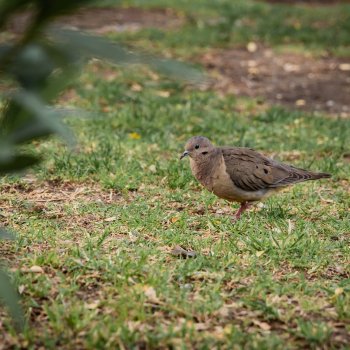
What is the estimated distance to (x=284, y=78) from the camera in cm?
1165

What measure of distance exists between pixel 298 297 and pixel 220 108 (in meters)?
5.68

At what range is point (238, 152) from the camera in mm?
5727

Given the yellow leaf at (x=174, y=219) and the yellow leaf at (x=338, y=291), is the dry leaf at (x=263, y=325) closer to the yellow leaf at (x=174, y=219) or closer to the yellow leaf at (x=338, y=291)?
the yellow leaf at (x=338, y=291)

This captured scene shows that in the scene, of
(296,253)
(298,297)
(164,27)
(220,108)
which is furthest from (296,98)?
(298,297)

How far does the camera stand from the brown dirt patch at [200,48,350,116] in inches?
414

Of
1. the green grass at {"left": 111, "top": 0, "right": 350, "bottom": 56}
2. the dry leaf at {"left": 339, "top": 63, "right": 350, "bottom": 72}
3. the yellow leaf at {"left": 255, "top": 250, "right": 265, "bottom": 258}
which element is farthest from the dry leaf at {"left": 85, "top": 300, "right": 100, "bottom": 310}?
the dry leaf at {"left": 339, "top": 63, "right": 350, "bottom": 72}

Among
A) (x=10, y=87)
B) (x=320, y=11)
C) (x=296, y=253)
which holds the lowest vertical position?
(x=320, y=11)

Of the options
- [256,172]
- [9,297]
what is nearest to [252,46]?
[256,172]

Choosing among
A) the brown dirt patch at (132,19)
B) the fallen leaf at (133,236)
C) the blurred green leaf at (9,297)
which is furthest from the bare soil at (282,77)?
the blurred green leaf at (9,297)

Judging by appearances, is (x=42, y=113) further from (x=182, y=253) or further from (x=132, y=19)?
(x=132, y=19)

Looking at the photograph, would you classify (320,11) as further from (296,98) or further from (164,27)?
(296,98)

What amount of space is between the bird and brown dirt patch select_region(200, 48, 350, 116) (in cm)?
448

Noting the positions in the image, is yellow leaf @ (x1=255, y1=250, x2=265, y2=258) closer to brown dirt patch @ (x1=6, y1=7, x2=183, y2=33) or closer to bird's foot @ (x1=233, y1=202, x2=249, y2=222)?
bird's foot @ (x1=233, y1=202, x2=249, y2=222)

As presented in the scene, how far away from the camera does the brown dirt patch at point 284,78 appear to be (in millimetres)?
10508
